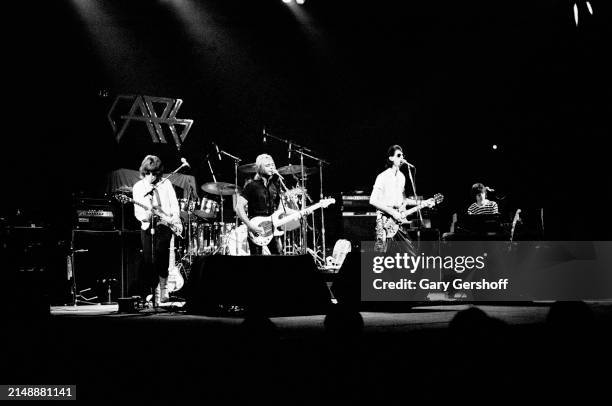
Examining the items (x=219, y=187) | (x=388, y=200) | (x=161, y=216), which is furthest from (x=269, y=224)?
(x=219, y=187)

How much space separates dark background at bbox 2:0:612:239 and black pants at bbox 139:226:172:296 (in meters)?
2.34

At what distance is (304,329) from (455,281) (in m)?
4.16

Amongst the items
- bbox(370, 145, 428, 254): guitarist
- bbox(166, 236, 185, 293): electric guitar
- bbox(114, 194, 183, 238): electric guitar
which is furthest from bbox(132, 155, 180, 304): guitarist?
→ bbox(370, 145, 428, 254): guitarist

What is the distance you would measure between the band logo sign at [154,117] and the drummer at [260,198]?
11.7 ft

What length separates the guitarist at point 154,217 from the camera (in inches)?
282

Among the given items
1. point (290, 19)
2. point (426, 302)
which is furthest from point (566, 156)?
point (290, 19)

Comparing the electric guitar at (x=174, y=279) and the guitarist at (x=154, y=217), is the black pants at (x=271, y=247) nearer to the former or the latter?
the guitarist at (x=154, y=217)

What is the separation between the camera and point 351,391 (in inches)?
92.0

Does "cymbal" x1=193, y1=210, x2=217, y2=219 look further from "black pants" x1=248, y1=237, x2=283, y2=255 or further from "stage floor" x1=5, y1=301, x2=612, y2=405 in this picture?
Answer: "stage floor" x1=5, y1=301, x2=612, y2=405

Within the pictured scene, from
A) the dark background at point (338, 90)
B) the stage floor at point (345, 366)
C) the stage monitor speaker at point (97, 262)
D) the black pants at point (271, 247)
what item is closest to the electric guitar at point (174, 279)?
the stage monitor speaker at point (97, 262)

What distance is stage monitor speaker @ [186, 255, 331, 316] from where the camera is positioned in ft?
17.6

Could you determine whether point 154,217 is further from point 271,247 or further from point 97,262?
point 97,262

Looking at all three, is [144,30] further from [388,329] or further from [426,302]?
[388,329]

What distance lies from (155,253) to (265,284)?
238 cm
